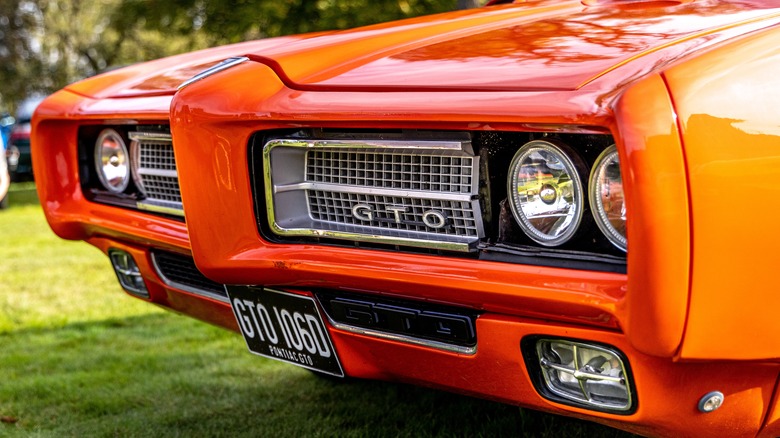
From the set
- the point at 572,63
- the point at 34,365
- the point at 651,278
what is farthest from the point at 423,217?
the point at 34,365

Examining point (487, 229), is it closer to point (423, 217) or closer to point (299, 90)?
point (423, 217)

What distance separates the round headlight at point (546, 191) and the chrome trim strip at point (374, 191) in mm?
106

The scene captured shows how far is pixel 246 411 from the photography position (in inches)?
119

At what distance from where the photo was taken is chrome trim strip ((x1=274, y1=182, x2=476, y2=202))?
1.82m

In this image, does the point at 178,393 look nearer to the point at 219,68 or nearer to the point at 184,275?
the point at 184,275

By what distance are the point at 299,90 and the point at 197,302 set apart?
908mm

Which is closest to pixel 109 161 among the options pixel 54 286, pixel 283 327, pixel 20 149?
pixel 283 327

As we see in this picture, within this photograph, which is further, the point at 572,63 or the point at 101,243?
the point at 101,243

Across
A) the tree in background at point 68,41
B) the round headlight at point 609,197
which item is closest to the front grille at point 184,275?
the round headlight at point 609,197

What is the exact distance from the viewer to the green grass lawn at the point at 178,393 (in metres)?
2.81

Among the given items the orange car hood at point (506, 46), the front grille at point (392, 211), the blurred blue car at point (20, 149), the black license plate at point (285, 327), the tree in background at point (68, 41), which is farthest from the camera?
the tree in background at point (68, 41)

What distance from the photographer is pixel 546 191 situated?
1.72m

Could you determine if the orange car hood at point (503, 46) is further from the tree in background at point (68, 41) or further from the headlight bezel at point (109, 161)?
the tree in background at point (68, 41)

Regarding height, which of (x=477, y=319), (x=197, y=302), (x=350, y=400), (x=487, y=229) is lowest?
(x=350, y=400)
